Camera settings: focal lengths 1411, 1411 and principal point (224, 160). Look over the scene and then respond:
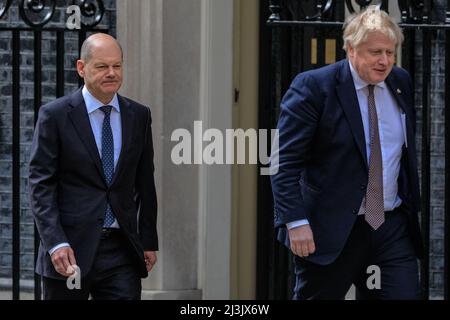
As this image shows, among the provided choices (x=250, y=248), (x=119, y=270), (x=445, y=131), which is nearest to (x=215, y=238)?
(x=250, y=248)

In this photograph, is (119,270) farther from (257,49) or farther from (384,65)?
(257,49)

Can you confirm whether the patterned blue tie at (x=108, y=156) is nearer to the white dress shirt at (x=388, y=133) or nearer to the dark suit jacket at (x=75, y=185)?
the dark suit jacket at (x=75, y=185)

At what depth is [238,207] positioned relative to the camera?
8125 millimetres

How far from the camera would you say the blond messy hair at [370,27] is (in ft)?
19.5

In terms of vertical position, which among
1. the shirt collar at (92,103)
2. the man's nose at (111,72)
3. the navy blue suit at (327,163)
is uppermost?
the man's nose at (111,72)

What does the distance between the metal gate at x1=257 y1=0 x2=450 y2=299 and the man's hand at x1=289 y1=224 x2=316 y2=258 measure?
1.76 meters

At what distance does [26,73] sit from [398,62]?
7.30 feet

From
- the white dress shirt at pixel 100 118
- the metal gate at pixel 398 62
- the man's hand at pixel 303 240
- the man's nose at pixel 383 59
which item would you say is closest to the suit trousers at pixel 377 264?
the man's hand at pixel 303 240

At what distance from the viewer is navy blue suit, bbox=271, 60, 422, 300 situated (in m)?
6.01

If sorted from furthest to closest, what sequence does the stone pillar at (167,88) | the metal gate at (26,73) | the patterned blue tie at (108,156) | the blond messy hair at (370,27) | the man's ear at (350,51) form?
the stone pillar at (167,88) → the metal gate at (26,73) → the patterned blue tie at (108,156) → the man's ear at (350,51) → the blond messy hair at (370,27)

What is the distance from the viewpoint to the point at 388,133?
6.07m

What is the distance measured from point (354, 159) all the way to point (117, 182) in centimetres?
104

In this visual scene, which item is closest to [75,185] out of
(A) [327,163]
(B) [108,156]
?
(B) [108,156]
